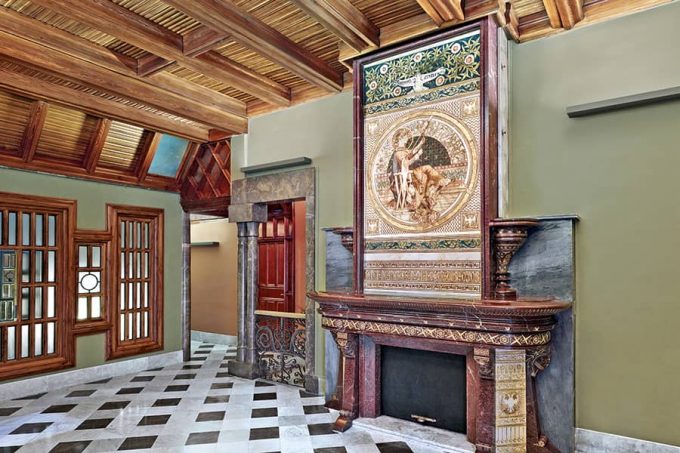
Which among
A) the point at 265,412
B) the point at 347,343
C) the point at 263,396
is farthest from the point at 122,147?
the point at 347,343

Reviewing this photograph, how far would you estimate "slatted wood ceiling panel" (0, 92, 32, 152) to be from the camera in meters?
4.01

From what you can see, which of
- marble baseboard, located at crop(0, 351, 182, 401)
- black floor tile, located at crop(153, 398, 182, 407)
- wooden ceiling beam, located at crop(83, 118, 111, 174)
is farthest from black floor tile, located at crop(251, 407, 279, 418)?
wooden ceiling beam, located at crop(83, 118, 111, 174)

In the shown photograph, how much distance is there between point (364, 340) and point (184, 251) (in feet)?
11.1

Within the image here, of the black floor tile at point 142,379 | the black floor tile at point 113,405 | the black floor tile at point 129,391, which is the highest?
the black floor tile at point 113,405

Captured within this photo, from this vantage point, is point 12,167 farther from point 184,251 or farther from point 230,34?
point 230,34

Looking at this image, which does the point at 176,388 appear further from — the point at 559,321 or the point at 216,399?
the point at 559,321

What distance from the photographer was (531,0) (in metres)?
3.04

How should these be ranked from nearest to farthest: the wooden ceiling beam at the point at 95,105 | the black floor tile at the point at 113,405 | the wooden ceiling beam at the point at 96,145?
1. the wooden ceiling beam at the point at 95,105
2. the black floor tile at the point at 113,405
3. the wooden ceiling beam at the point at 96,145

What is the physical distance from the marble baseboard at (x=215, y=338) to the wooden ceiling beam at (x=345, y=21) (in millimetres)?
4953

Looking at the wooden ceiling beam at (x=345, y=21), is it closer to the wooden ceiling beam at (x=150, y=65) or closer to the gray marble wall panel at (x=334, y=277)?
the wooden ceiling beam at (x=150, y=65)

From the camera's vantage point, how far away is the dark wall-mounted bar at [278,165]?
4.40m

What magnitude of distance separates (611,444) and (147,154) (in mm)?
5378

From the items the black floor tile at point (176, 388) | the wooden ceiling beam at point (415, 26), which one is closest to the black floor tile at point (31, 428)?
the black floor tile at point (176, 388)

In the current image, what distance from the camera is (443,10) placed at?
2.96 m
